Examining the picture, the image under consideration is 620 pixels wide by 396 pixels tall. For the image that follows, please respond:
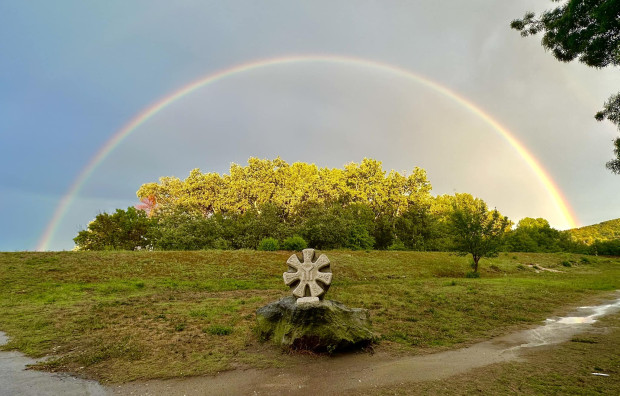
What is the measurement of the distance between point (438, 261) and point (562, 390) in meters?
25.7

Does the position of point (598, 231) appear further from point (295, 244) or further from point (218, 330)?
point (218, 330)

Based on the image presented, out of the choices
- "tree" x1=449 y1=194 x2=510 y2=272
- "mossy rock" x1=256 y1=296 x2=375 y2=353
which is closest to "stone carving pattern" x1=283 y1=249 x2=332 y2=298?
"mossy rock" x1=256 y1=296 x2=375 y2=353

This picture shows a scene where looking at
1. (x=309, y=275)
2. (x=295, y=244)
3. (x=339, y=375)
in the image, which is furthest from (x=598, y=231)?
(x=339, y=375)

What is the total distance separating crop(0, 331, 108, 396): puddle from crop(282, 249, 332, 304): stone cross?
479 centimetres

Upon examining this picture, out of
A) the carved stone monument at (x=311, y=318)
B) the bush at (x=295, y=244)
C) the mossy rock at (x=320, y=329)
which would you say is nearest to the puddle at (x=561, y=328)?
the mossy rock at (x=320, y=329)

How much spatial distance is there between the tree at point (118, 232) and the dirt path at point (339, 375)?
2894 cm

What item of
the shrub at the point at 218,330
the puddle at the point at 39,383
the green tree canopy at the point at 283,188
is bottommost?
the puddle at the point at 39,383

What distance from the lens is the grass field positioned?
26.2ft

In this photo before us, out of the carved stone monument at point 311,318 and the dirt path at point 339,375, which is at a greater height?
the carved stone monument at point 311,318

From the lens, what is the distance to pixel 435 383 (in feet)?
20.9

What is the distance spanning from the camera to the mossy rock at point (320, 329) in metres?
8.02

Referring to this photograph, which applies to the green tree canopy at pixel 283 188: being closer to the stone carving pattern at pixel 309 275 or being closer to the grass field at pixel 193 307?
the grass field at pixel 193 307

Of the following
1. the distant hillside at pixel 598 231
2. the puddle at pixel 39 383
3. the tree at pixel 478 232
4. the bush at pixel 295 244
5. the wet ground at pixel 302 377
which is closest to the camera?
the puddle at pixel 39 383

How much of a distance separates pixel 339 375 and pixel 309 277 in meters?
3.03
